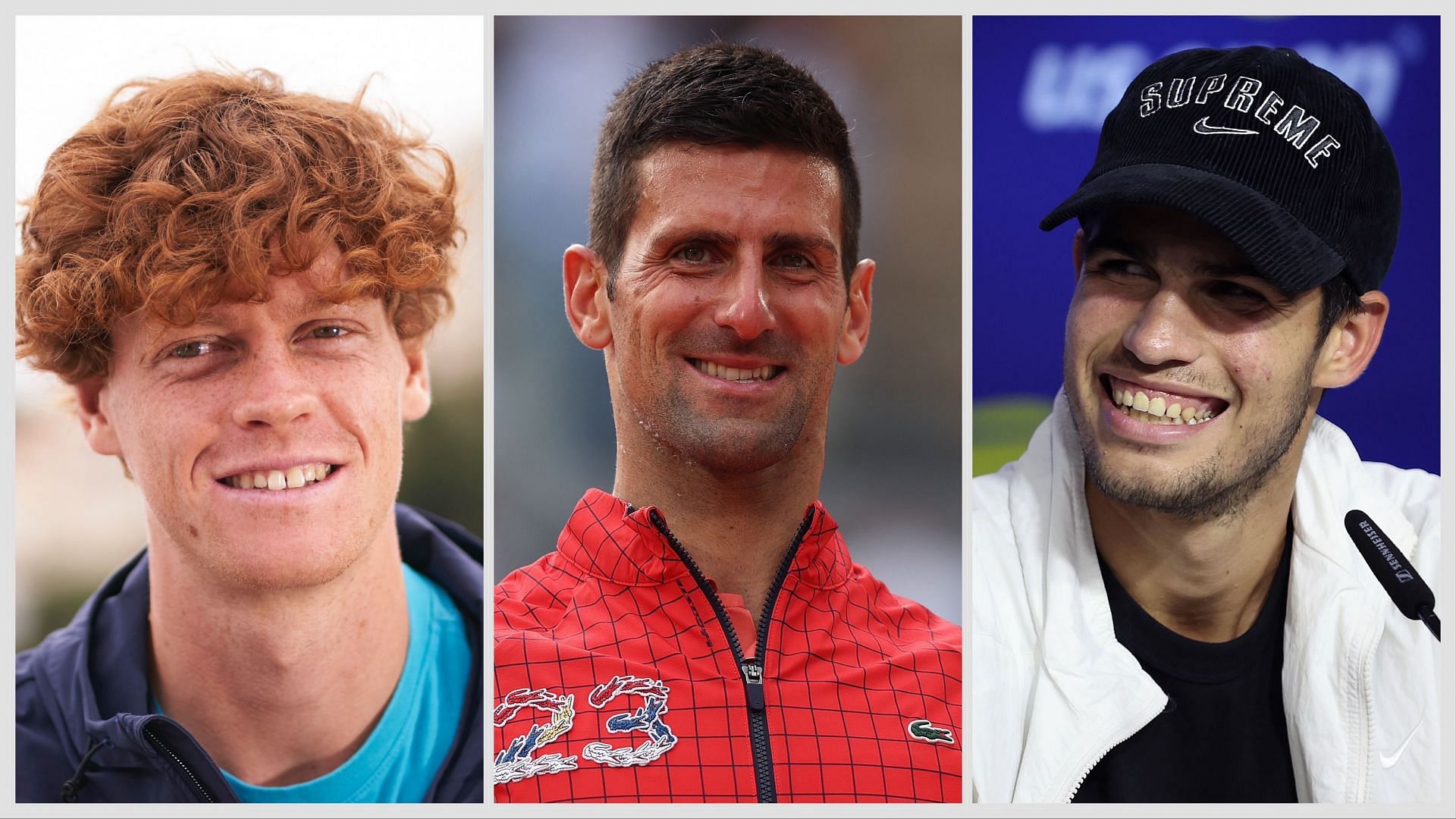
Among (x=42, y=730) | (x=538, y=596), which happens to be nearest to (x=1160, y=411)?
(x=538, y=596)

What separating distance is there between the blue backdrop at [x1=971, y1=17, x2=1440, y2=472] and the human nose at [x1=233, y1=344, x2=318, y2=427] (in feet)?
4.95

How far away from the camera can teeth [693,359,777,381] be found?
→ 8.81 ft

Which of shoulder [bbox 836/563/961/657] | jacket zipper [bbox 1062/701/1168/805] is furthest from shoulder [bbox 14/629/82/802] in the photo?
jacket zipper [bbox 1062/701/1168/805]

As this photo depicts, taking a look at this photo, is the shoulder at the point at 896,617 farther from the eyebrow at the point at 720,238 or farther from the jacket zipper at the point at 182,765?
the jacket zipper at the point at 182,765

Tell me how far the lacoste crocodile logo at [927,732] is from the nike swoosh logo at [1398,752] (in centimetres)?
92

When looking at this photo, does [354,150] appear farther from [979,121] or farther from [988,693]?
[988,693]

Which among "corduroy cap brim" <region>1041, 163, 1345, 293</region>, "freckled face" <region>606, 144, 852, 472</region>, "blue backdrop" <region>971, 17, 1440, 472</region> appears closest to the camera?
"corduroy cap brim" <region>1041, 163, 1345, 293</region>

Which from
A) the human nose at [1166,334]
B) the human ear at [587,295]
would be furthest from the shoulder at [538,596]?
the human nose at [1166,334]

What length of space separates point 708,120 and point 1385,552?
1.74 m

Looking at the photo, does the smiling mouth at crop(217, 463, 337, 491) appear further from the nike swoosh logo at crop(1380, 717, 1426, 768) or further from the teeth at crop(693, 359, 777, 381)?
the nike swoosh logo at crop(1380, 717, 1426, 768)

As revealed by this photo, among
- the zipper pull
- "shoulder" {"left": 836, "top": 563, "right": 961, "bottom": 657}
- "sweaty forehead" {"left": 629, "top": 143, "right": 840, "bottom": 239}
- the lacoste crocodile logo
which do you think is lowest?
the lacoste crocodile logo

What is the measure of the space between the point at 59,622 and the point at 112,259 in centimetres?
84

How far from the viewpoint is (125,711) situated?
2701mm

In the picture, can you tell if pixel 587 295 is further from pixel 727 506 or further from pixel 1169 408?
pixel 1169 408
